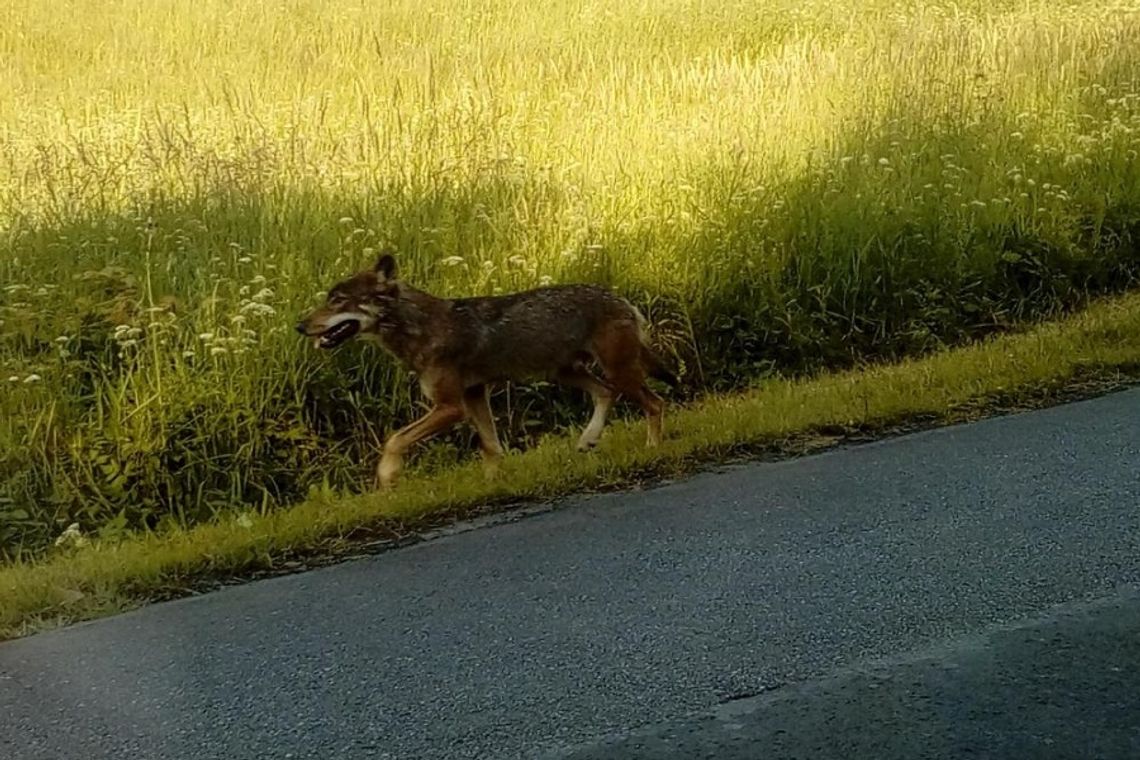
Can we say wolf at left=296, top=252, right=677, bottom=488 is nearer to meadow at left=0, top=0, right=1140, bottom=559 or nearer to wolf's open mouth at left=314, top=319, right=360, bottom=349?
wolf's open mouth at left=314, top=319, right=360, bottom=349

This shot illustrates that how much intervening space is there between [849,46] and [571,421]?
22.5ft

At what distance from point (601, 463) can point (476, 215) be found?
9.31 ft

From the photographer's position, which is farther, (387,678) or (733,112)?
(733,112)

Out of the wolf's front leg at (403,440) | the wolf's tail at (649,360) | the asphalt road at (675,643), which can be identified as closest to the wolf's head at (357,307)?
the wolf's front leg at (403,440)

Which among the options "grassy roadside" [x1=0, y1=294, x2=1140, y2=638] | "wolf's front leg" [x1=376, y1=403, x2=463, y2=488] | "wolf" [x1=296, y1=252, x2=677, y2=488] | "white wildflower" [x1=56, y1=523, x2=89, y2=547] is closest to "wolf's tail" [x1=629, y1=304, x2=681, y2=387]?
"wolf" [x1=296, y1=252, x2=677, y2=488]

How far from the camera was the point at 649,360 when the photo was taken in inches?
303

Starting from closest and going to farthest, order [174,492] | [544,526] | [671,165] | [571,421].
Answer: [544,526] < [174,492] < [571,421] < [671,165]

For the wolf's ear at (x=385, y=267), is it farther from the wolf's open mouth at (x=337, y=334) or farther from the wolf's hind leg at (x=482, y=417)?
the wolf's hind leg at (x=482, y=417)

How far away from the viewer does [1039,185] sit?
10734mm

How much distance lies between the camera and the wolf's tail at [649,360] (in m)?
7.61

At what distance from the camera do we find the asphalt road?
4039 mm

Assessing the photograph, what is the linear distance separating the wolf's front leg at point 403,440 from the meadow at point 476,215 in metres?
0.34

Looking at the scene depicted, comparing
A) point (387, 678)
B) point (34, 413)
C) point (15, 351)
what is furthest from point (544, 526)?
point (15, 351)

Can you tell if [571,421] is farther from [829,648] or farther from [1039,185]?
[1039,185]
